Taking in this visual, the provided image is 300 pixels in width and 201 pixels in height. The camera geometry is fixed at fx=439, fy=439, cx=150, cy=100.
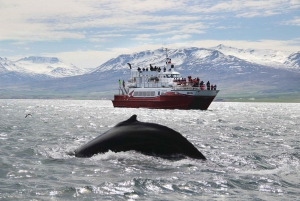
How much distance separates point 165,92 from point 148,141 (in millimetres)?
75948

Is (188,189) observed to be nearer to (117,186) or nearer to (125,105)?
(117,186)

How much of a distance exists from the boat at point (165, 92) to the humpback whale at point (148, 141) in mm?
71506

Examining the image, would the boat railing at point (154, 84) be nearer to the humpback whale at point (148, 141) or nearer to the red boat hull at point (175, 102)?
the red boat hull at point (175, 102)

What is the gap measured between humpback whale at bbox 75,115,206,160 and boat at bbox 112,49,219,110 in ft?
235

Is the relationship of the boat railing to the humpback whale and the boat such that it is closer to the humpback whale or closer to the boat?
the boat

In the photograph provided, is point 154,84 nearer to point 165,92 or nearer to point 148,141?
point 165,92

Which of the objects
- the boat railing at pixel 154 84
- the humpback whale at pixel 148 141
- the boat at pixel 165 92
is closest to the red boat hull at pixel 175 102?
the boat at pixel 165 92

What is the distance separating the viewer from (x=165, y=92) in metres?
91.5

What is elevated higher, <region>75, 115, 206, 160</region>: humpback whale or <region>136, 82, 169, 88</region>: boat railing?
<region>136, 82, 169, 88</region>: boat railing

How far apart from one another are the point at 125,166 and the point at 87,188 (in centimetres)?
332

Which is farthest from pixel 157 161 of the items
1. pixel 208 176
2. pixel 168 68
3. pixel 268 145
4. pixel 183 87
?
pixel 168 68

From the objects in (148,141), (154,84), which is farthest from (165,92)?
(148,141)

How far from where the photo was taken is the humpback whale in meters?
15.5

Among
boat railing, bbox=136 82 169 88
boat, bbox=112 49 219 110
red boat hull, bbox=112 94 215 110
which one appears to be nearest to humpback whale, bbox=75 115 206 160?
boat, bbox=112 49 219 110
